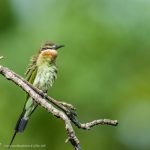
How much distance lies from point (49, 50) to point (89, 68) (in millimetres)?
8485

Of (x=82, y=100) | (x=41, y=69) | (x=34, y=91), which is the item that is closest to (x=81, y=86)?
(x=82, y=100)

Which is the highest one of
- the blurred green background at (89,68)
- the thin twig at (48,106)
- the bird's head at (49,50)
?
the blurred green background at (89,68)

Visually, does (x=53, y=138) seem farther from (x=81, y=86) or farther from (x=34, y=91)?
(x=34, y=91)

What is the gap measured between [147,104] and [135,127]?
45 cm

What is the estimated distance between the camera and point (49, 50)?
17.5 feet

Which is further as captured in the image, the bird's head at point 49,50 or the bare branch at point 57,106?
the bird's head at point 49,50

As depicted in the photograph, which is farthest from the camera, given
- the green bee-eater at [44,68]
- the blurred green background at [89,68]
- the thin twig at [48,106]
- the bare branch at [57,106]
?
the blurred green background at [89,68]

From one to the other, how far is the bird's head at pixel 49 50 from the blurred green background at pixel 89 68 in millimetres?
5643

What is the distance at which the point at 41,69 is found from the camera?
534 centimetres

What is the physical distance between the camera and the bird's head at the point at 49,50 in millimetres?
5301

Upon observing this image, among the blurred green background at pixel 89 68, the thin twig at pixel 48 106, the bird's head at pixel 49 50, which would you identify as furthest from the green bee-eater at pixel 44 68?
the blurred green background at pixel 89 68

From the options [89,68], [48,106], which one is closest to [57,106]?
[48,106]

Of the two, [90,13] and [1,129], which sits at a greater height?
[90,13]

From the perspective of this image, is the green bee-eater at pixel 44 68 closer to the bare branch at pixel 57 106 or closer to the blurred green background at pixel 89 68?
the bare branch at pixel 57 106
